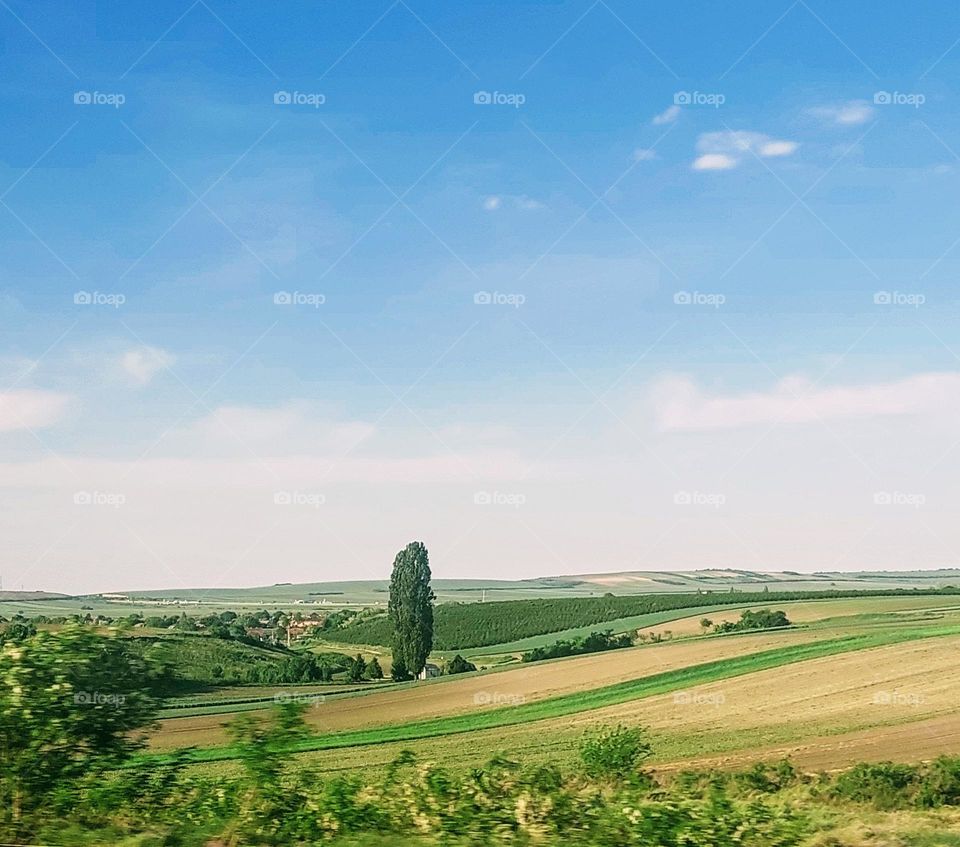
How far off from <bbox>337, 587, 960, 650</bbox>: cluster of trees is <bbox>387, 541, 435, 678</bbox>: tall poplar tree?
143mm

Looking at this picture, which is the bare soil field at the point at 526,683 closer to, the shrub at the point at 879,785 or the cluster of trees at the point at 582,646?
the cluster of trees at the point at 582,646

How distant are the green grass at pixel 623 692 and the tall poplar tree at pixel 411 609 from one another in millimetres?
919

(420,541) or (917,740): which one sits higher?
(420,541)

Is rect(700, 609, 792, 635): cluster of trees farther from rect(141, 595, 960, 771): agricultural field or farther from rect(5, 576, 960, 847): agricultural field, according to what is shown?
rect(141, 595, 960, 771): agricultural field

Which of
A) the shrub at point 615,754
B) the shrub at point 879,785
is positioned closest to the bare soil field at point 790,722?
the shrub at point 615,754

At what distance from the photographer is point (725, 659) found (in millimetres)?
11555

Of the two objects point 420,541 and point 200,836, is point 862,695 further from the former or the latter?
point 200,836

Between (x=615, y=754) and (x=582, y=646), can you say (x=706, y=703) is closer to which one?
(x=582, y=646)

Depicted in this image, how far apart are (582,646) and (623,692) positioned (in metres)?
1.26

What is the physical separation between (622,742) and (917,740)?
3.09m

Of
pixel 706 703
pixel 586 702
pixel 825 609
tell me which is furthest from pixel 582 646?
pixel 825 609

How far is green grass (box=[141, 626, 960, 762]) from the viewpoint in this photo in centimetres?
1049

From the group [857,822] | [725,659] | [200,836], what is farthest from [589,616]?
[200,836]

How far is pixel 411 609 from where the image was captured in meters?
11.1
